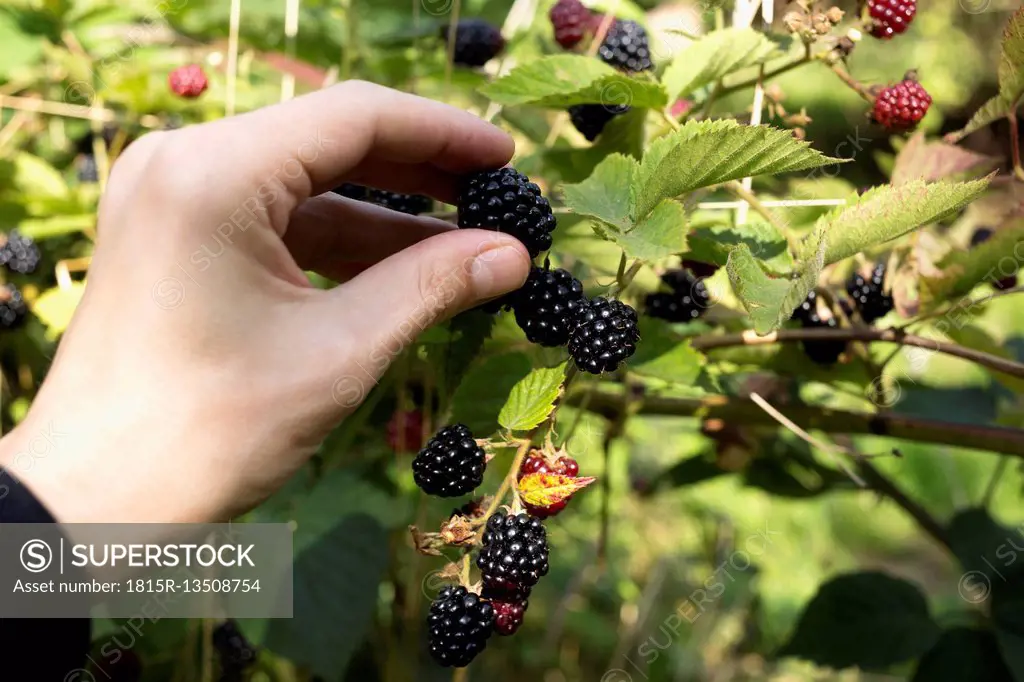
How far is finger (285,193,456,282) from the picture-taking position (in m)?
0.84

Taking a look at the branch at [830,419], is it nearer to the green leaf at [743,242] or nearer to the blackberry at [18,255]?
the green leaf at [743,242]

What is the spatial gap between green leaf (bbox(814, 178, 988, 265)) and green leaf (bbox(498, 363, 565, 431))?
A: 0.80 feet

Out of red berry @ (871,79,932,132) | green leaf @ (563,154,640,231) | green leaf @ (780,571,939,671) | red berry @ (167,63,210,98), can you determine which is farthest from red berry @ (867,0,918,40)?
red berry @ (167,63,210,98)

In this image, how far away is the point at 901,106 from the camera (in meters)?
0.85

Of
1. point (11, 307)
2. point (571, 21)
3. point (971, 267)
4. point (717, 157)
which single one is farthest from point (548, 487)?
point (11, 307)

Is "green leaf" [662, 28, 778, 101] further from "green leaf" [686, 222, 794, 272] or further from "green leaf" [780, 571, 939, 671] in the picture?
"green leaf" [780, 571, 939, 671]

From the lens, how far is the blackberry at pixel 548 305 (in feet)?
2.22

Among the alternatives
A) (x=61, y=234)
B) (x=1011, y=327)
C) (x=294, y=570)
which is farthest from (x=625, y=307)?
(x=1011, y=327)

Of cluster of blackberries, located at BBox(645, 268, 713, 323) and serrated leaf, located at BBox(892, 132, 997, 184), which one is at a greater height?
serrated leaf, located at BBox(892, 132, 997, 184)

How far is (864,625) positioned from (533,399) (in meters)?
0.81

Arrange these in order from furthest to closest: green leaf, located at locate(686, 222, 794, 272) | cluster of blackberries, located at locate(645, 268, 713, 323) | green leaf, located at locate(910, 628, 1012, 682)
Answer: green leaf, located at locate(910, 628, 1012, 682) → cluster of blackberries, located at locate(645, 268, 713, 323) → green leaf, located at locate(686, 222, 794, 272)

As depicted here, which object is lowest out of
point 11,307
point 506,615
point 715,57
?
point 11,307

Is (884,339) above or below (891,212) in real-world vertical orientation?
below

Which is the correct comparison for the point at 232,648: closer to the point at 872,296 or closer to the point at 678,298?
the point at 678,298
